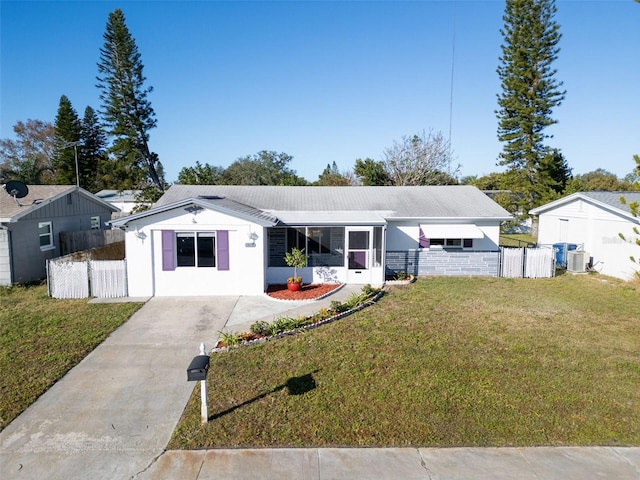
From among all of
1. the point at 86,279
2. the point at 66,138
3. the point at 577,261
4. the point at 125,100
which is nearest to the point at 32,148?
the point at 66,138

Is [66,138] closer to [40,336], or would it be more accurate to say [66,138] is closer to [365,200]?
[365,200]

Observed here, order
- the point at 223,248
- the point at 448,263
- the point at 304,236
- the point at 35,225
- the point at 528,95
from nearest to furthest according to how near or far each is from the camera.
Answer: the point at 223,248 < the point at 304,236 < the point at 35,225 < the point at 448,263 < the point at 528,95

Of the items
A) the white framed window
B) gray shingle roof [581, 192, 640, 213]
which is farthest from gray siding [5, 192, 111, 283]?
gray shingle roof [581, 192, 640, 213]

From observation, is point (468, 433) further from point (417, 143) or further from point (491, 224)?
point (417, 143)

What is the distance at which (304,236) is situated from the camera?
15766 millimetres

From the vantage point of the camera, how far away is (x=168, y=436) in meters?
5.69

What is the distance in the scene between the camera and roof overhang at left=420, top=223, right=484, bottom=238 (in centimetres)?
1669

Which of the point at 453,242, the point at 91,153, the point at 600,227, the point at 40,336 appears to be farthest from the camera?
the point at 91,153

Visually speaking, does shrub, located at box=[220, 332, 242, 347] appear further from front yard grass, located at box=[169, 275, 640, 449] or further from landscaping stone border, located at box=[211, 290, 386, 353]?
front yard grass, located at box=[169, 275, 640, 449]

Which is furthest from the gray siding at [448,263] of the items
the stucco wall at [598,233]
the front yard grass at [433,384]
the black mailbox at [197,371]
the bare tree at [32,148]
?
the bare tree at [32,148]

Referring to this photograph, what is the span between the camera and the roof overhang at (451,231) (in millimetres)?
16688

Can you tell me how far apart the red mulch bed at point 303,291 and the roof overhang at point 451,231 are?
4.90 m

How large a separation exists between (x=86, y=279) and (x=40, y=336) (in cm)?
382

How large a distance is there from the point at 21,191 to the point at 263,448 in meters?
16.4
